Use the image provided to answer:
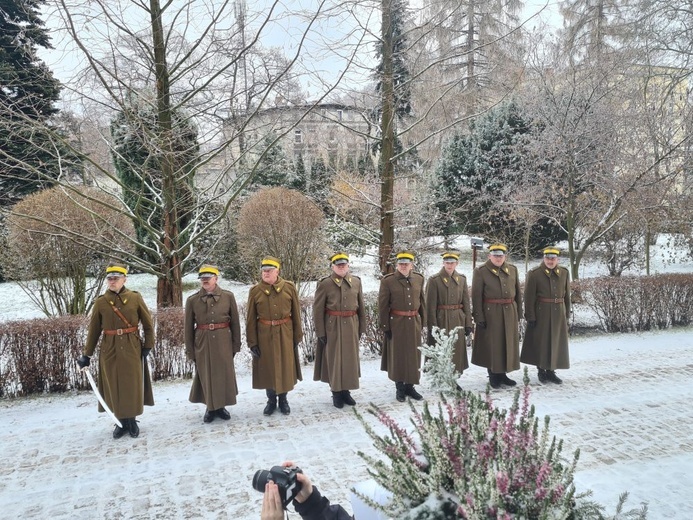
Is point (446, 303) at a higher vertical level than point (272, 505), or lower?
higher

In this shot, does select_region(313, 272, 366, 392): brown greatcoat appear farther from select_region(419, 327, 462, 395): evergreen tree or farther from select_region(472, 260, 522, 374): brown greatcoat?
select_region(419, 327, 462, 395): evergreen tree

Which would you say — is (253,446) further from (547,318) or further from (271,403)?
(547,318)

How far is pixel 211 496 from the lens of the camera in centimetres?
433

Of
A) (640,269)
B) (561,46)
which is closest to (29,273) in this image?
(561,46)

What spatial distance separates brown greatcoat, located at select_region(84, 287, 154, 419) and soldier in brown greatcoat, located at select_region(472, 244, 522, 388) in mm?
4342

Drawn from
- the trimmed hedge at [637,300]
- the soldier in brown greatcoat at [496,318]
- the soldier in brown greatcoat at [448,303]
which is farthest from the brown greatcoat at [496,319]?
the trimmed hedge at [637,300]

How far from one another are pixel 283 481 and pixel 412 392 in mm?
4848

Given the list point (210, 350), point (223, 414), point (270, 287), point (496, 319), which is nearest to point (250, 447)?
point (223, 414)

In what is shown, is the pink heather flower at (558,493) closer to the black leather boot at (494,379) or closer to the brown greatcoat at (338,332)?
the brown greatcoat at (338,332)

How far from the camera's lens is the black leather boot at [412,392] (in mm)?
6621

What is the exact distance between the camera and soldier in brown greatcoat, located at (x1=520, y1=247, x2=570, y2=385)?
720 cm

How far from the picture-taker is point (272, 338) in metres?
6.16

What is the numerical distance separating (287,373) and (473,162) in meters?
15.1

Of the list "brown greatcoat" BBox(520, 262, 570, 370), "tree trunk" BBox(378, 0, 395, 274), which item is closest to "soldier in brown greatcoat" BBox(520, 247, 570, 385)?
"brown greatcoat" BBox(520, 262, 570, 370)
